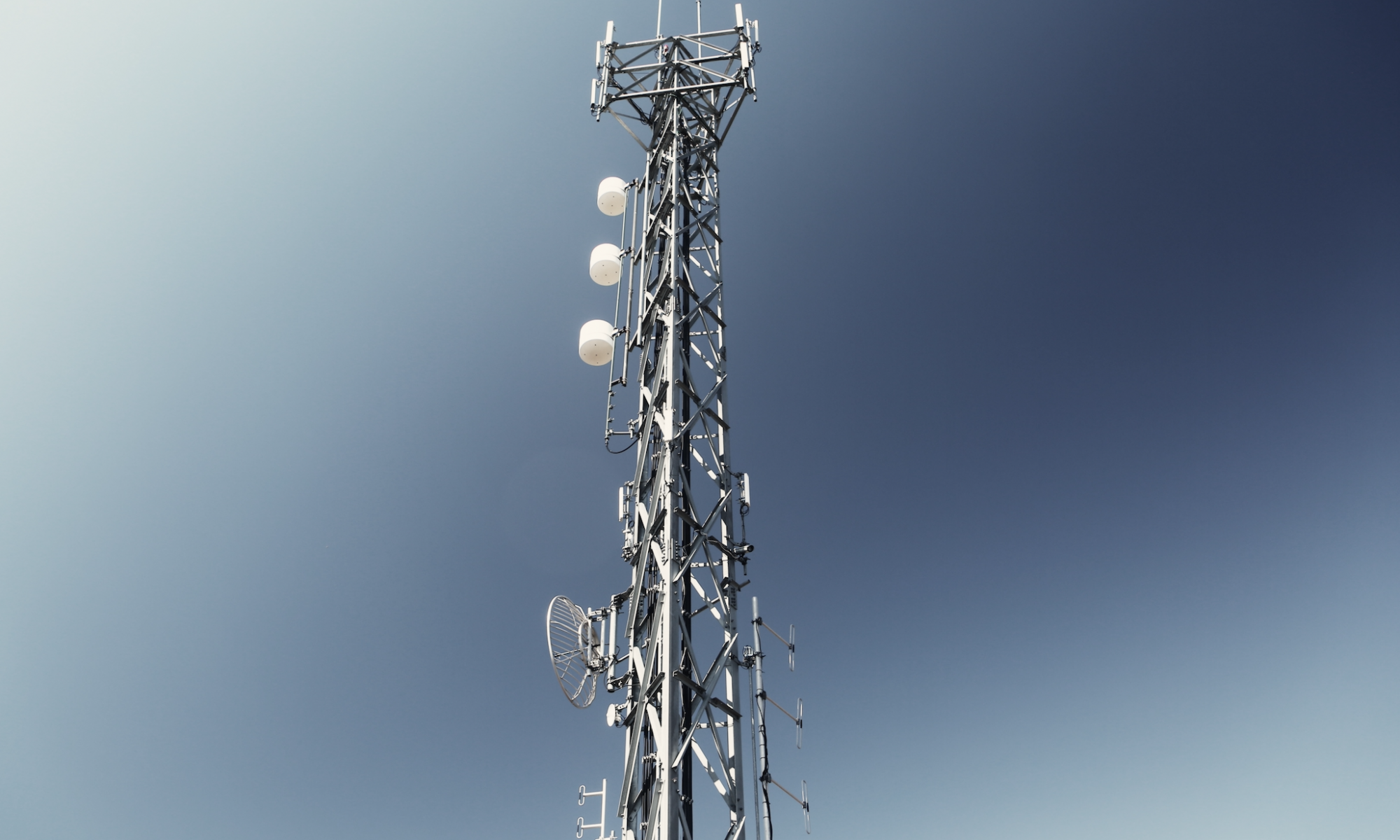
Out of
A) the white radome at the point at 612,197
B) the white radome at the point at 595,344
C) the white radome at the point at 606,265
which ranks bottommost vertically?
the white radome at the point at 595,344

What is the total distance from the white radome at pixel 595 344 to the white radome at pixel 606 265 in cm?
105

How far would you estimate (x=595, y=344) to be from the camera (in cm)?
1153

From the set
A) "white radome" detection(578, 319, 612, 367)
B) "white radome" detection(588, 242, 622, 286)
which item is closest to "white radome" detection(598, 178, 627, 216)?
"white radome" detection(588, 242, 622, 286)

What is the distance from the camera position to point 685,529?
9812 mm

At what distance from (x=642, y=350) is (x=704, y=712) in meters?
5.73

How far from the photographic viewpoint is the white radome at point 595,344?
37.9ft

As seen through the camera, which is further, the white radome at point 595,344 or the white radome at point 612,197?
the white radome at point 612,197

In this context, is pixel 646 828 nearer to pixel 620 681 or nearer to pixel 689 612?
pixel 620 681

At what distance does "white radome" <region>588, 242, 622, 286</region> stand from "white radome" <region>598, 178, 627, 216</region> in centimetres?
109

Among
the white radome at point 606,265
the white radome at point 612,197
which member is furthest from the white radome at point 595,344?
the white radome at point 612,197

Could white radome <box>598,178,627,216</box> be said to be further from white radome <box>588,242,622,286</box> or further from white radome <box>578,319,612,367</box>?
white radome <box>578,319,612,367</box>

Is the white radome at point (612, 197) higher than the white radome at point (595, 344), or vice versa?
the white radome at point (612, 197)

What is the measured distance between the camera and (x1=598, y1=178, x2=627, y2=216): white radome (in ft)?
42.7

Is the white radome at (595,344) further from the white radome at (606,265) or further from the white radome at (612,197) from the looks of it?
the white radome at (612,197)
